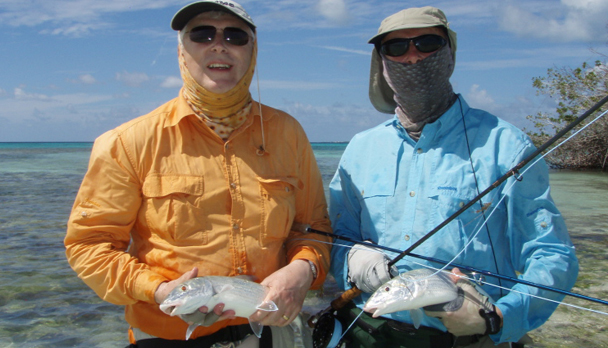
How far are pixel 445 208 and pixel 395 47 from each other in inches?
44.7

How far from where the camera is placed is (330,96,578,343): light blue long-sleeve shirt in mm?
3041

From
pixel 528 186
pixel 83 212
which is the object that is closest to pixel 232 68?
pixel 83 212

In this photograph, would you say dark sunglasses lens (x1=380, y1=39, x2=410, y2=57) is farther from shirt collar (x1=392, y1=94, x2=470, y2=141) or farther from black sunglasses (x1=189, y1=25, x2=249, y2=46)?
black sunglasses (x1=189, y1=25, x2=249, y2=46)

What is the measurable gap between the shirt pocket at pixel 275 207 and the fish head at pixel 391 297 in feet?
2.40

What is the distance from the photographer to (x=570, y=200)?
54.7 feet

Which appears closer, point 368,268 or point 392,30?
point 368,268

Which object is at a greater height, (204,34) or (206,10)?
(206,10)

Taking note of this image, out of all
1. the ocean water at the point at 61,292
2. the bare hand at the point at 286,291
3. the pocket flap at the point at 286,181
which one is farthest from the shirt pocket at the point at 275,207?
the ocean water at the point at 61,292

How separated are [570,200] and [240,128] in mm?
16317

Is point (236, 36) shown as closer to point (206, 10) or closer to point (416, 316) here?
point (206, 10)

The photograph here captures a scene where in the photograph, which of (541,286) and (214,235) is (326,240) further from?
(541,286)

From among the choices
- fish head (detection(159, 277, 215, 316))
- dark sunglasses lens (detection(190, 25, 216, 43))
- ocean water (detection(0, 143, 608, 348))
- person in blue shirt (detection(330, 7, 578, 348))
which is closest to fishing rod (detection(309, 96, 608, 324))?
person in blue shirt (detection(330, 7, 578, 348))

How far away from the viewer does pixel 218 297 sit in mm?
2793

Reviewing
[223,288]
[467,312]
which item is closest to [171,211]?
[223,288]
